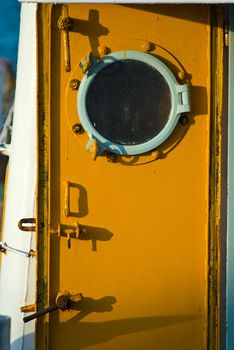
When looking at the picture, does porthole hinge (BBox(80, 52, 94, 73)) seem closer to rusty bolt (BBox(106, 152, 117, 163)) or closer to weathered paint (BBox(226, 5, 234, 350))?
rusty bolt (BBox(106, 152, 117, 163))

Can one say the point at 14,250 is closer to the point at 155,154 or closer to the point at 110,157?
the point at 110,157

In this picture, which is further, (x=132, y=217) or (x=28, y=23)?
(x=28, y=23)

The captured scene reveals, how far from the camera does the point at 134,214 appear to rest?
2713 millimetres

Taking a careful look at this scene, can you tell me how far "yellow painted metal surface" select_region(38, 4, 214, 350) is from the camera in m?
2.67

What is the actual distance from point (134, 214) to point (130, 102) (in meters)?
0.52

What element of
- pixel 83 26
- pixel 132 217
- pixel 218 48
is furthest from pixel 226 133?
pixel 83 26

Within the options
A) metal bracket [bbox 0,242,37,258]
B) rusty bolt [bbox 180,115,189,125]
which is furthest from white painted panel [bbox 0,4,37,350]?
rusty bolt [bbox 180,115,189,125]

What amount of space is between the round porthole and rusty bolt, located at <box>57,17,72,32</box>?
204 millimetres

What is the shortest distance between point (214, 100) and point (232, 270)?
791mm

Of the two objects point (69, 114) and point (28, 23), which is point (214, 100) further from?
point (28, 23)

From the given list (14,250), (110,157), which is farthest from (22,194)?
(110,157)

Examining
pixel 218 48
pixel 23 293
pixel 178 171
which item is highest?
pixel 218 48

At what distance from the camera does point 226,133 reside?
273cm

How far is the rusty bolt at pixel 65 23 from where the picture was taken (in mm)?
2615
